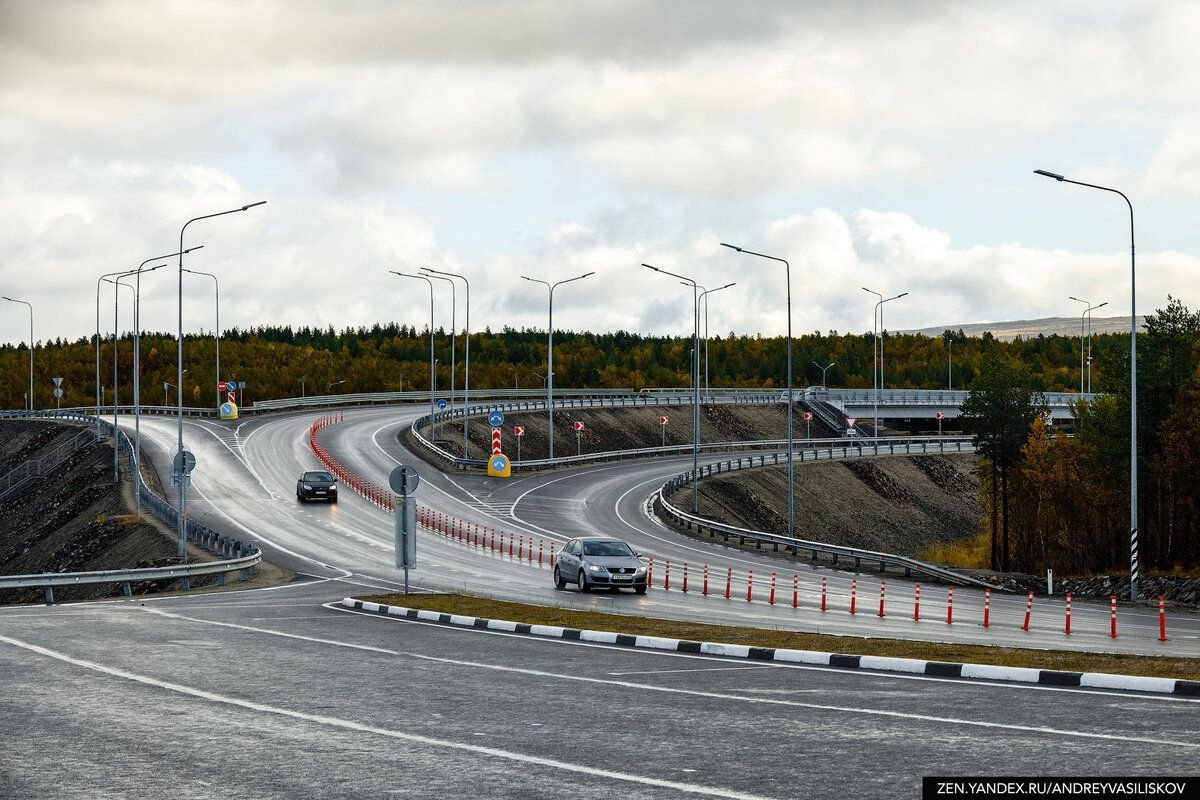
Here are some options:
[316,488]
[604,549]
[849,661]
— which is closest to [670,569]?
[604,549]

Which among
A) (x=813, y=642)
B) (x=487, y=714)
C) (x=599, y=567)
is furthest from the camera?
(x=599, y=567)

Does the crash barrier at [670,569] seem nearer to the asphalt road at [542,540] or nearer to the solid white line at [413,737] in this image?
the asphalt road at [542,540]

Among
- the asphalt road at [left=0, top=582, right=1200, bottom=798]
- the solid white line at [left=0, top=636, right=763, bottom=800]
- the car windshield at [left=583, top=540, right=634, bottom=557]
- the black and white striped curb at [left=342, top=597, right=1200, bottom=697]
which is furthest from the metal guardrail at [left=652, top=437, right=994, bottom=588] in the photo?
the solid white line at [left=0, top=636, right=763, bottom=800]

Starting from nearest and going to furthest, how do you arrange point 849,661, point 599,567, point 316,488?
point 849,661 → point 599,567 → point 316,488

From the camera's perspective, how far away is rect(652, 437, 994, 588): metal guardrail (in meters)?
47.5

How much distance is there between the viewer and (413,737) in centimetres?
1207

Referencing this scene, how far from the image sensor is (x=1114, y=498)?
240 ft

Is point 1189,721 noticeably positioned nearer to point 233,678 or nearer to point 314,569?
point 233,678

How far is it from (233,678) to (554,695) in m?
4.13

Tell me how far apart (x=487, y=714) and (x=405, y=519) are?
15.7m

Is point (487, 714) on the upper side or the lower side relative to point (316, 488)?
upper

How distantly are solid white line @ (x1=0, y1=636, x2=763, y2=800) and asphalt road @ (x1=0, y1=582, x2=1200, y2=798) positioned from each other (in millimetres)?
32

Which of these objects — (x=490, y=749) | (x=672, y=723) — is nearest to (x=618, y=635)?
(x=672, y=723)

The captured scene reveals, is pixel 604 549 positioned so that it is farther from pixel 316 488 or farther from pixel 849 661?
pixel 316 488
